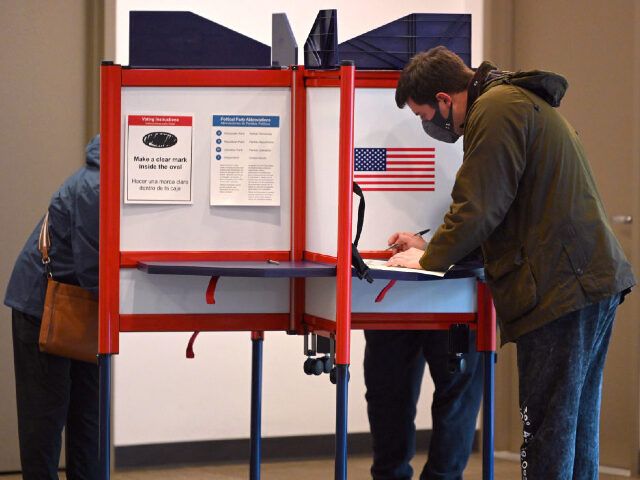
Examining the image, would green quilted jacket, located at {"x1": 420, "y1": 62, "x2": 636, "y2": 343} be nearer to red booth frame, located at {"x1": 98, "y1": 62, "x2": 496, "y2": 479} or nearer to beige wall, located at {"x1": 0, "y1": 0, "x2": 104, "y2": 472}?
red booth frame, located at {"x1": 98, "y1": 62, "x2": 496, "y2": 479}

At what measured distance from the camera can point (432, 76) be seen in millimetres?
2482

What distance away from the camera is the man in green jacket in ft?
7.35

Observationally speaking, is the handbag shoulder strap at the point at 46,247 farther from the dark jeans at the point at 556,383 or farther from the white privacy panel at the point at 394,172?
the dark jeans at the point at 556,383

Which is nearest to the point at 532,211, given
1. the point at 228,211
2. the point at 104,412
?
the point at 228,211

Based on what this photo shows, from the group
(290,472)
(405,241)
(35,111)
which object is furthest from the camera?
(290,472)

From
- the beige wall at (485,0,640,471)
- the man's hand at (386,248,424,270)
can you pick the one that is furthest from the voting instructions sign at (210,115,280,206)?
the beige wall at (485,0,640,471)

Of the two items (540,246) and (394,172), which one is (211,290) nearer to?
(394,172)

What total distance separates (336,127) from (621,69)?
205cm

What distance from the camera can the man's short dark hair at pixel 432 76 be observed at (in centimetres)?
249

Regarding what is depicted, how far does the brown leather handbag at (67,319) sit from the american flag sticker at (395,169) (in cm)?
96

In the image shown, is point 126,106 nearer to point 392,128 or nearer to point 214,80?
point 214,80

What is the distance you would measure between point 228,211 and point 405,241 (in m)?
0.53

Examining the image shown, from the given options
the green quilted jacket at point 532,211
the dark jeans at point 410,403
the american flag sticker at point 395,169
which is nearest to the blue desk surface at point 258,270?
the green quilted jacket at point 532,211

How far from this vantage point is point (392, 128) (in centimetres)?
268
